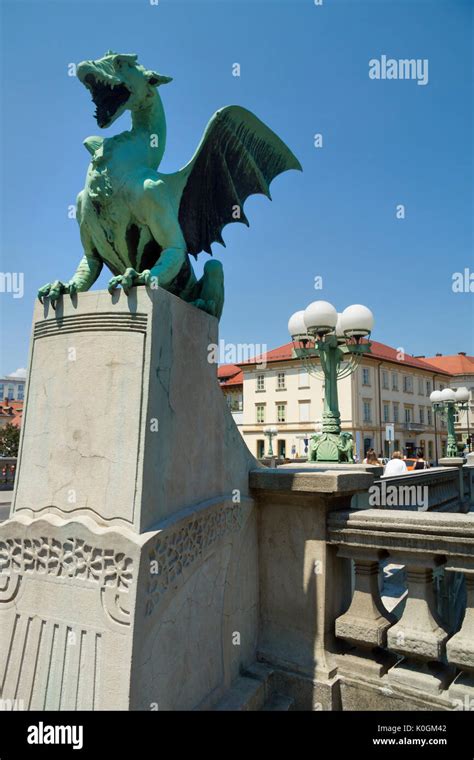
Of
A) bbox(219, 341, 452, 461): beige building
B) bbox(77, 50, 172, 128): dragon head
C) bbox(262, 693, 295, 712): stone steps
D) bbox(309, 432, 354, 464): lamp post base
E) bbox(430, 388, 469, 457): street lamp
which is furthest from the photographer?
bbox(219, 341, 452, 461): beige building

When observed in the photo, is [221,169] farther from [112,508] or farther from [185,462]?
[112,508]

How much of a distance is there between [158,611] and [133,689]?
0.31m

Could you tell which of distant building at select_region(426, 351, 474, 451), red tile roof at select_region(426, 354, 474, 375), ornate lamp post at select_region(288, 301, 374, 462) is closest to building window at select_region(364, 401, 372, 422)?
distant building at select_region(426, 351, 474, 451)

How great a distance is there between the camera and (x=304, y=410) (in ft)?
150

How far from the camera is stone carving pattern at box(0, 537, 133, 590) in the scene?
2162mm

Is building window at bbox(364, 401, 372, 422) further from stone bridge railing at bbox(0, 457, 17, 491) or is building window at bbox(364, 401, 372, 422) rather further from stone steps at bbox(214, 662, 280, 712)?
stone steps at bbox(214, 662, 280, 712)

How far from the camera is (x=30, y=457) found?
260cm

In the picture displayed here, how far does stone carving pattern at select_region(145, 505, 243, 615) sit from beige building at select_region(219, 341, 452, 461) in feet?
130

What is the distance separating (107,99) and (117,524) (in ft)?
8.24

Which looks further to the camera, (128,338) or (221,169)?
(221,169)

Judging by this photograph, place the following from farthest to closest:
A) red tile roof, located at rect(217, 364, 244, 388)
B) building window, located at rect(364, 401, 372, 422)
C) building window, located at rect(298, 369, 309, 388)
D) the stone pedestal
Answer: red tile roof, located at rect(217, 364, 244, 388) → building window, located at rect(298, 369, 309, 388) → building window, located at rect(364, 401, 372, 422) → the stone pedestal

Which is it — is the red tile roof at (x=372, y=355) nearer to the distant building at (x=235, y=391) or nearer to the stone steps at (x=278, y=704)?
the distant building at (x=235, y=391)

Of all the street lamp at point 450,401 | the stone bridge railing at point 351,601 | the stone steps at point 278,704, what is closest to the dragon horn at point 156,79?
the stone bridge railing at point 351,601

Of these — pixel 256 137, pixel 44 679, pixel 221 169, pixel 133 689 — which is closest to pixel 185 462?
pixel 133 689
